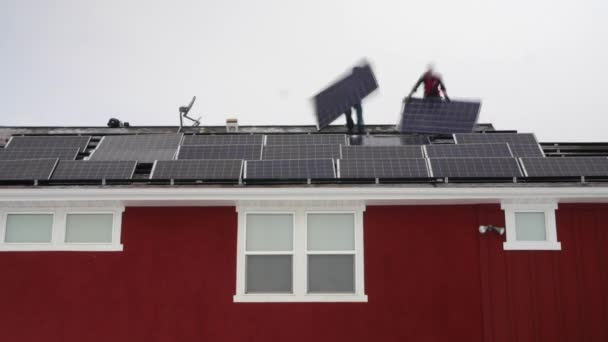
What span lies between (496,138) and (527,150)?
65 cm

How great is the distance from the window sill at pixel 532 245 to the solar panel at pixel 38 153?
26.7 ft

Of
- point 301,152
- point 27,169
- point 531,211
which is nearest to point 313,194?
point 301,152

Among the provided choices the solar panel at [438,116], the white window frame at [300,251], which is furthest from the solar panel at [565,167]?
the white window frame at [300,251]

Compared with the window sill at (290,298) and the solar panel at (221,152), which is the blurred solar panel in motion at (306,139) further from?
the window sill at (290,298)

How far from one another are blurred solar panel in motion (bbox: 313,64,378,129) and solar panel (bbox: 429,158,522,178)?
3.14m

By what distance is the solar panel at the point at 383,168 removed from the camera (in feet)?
30.2

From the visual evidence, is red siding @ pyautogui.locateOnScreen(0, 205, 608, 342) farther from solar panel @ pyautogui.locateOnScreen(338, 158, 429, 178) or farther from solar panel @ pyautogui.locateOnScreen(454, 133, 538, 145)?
solar panel @ pyautogui.locateOnScreen(454, 133, 538, 145)

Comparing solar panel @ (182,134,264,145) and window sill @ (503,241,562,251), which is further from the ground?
solar panel @ (182,134,264,145)

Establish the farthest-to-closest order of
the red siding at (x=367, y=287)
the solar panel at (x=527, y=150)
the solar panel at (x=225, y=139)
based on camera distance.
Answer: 1. the solar panel at (x=225, y=139)
2. the solar panel at (x=527, y=150)
3. the red siding at (x=367, y=287)

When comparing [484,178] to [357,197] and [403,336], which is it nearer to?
[357,197]

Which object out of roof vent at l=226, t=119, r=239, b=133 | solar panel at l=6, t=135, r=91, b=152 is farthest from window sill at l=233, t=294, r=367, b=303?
roof vent at l=226, t=119, r=239, b=133

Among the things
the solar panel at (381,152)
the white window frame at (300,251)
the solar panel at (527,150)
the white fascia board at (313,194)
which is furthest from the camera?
the solar panel at (527,150)

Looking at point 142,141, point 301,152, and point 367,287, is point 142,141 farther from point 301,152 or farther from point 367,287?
point 367,287

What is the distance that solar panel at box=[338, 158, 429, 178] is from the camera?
362 inches
